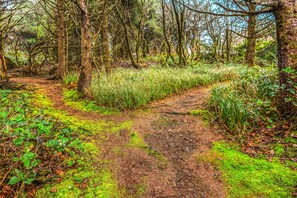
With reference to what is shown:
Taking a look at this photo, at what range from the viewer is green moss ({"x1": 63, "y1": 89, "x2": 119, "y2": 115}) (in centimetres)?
427

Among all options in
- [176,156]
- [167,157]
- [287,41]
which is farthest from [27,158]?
[287,41]

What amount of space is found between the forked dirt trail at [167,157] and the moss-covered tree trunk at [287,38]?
133cm

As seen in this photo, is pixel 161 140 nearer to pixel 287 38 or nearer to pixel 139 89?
pixel 139 89

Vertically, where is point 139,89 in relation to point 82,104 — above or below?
above

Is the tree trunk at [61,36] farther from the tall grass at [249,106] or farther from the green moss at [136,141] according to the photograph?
the tall grass at [249,106]

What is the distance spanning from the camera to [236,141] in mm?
2766

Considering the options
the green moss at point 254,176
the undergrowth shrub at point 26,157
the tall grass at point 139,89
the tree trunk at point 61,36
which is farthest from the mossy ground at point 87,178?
the tree trunk at point 61,36

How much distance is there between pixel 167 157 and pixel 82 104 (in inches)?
121

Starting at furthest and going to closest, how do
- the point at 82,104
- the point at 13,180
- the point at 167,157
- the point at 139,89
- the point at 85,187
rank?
1. the point at 139,89
2. the point at 82,104
3. the point at 167,157
4. the point at 85,187
5. the point at 13,180

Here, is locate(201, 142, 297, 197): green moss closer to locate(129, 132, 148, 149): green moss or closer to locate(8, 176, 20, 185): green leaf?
locate(129, 132, 148, 149): green moss

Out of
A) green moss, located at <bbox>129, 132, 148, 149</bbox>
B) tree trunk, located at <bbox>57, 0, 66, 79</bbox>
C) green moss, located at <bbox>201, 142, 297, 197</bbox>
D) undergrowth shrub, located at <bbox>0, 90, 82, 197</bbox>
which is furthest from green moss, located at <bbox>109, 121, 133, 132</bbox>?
tree trunk, located at <bbox>57, 0, 66, 79</bbox>

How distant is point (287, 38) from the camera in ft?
9.17

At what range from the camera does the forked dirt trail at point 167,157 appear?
1.99 m

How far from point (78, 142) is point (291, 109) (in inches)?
133
